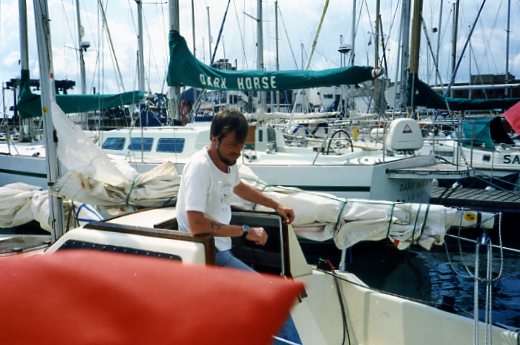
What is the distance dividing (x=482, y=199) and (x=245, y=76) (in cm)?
616

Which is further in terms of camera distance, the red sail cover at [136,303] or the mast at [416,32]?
the mast at [416,32]

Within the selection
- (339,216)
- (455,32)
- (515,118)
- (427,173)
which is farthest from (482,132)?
(455,32)

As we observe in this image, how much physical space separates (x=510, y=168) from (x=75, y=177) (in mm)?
13275

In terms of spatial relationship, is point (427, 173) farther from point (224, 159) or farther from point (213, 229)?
point (213, 229)

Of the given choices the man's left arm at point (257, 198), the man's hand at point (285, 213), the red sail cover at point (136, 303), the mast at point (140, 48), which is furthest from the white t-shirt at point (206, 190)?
the mast at point (140, 48)

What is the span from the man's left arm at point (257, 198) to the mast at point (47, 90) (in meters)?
1.80

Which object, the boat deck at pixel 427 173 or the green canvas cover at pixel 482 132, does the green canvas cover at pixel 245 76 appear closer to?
the boat deck at pixel 427 173

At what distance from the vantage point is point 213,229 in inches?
116

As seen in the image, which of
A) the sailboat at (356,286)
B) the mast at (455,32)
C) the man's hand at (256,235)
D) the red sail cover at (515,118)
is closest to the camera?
the man's hand at (256,235)

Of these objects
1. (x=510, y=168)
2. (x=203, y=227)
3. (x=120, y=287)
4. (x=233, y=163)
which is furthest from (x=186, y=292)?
(x=510, y=168)

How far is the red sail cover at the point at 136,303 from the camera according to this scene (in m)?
1.10

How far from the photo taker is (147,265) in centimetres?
139

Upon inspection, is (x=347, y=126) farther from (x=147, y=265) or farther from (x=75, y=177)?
(x=147, y=265)

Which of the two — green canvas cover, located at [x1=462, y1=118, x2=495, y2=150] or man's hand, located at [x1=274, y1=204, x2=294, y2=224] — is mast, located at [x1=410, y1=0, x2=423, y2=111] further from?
man's hand, located at [x1=274, y1=204, x2=294, y2=224]
